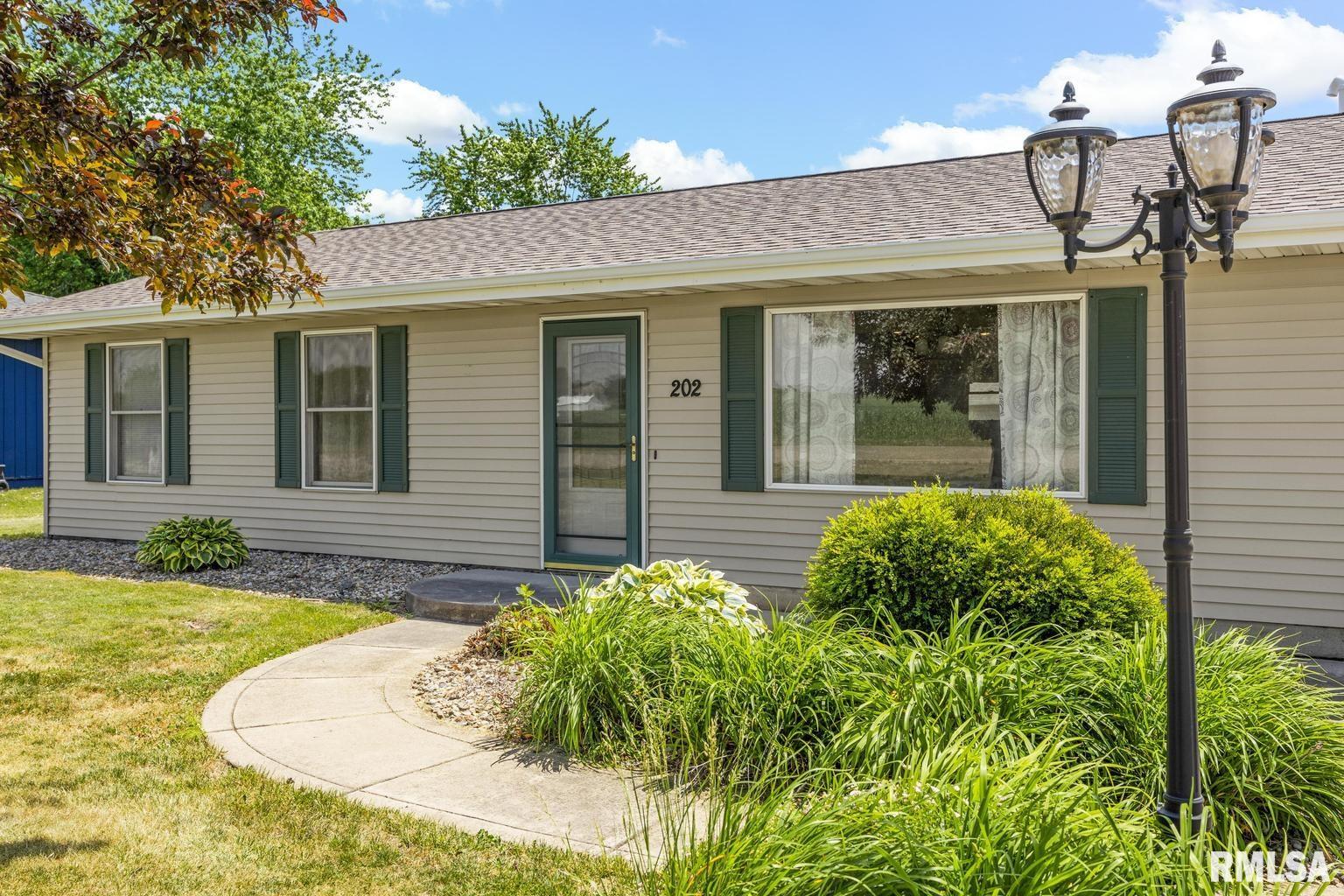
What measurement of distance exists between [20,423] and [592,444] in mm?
16223

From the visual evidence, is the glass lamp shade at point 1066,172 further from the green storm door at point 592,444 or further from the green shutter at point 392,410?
the green shutter at point 392,410

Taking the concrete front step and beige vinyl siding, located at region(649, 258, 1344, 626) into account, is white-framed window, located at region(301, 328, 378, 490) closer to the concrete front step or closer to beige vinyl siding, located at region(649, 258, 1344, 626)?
the concrete front step

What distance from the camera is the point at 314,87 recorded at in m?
28.8

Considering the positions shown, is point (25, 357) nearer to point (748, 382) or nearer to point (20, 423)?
point (748, 382)

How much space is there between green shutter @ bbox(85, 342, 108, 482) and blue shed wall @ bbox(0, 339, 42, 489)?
390 inches

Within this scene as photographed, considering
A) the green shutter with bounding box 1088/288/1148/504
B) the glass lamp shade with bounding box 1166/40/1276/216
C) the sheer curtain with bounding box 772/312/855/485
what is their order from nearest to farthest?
the glass lamp shade with bounding box 1166/40/1276/216
the green shutter with bounding box 1088/288/1148/504
the sheer curtain with bounding box 772/312/855/485

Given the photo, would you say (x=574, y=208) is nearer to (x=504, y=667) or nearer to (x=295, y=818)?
(x=504, y=667)

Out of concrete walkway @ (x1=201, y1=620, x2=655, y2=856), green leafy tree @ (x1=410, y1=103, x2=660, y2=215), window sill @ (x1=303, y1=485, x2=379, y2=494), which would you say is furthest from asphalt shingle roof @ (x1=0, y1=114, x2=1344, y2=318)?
green leafy tree @ (x1=410, y1=103, x2=660, y2=215)

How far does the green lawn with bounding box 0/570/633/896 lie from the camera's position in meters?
Result: 2.81

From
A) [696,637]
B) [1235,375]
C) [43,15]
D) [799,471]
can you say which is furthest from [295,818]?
[1235,375]

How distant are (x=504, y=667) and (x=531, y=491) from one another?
313 cm

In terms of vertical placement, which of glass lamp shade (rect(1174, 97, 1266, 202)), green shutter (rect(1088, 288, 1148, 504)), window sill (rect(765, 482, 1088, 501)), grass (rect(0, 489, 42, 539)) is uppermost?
glass lamp shade (rect(1174, 97, 1266, 202))

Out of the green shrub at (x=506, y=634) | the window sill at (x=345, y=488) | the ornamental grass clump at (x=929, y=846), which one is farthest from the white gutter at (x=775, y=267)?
the ornamental grass clump at (x=929, y=846)

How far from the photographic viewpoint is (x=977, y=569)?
168 inches
